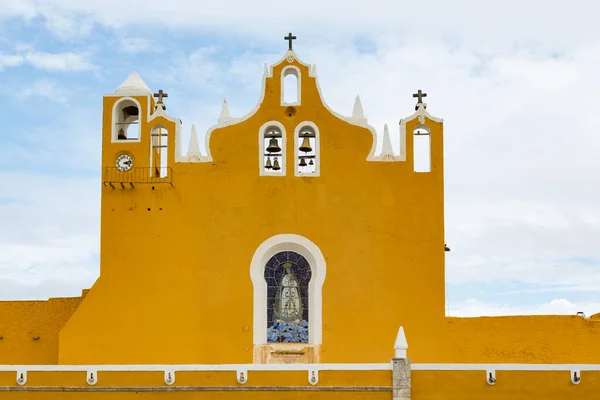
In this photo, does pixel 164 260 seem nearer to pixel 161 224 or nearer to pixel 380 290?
pixel 161 224

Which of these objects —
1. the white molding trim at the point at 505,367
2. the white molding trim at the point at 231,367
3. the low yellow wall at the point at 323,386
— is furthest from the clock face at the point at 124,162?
the white molding trim at the point at 505,367

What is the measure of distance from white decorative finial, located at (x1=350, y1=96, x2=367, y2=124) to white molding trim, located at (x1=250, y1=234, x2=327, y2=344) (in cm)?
303

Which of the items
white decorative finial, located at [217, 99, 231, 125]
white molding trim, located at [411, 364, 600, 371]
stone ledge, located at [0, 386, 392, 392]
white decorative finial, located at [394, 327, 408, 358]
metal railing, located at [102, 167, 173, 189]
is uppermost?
white decorative finial, located at [217, 99, 231, 125]

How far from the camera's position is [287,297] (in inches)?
875

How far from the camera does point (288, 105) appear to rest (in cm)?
2278

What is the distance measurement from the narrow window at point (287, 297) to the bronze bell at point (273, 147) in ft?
7.96

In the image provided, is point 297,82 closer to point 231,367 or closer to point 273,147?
point 273,147

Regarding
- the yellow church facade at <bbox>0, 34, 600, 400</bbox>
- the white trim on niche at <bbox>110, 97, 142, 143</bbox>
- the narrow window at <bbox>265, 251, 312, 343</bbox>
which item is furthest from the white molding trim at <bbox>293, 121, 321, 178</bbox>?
the white trim on niche at <bbox>110, 97, 142, 143</bbox>

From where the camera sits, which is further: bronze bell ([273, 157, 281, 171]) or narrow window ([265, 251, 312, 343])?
bronze bell ([273, 157, 281, 171])

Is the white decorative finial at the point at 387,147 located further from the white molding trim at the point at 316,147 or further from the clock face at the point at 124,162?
the clock face at the point at 124,162

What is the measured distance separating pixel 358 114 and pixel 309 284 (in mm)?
4153

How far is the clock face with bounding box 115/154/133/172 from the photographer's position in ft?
74.3

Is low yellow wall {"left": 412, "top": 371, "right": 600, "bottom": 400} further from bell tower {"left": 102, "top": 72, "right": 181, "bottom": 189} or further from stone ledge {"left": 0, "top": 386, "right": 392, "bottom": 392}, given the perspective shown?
bell tower {"left": 102, "top": 72, "right": 181, "bottom": 189}

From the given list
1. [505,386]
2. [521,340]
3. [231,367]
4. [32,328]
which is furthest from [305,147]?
[32,328]
